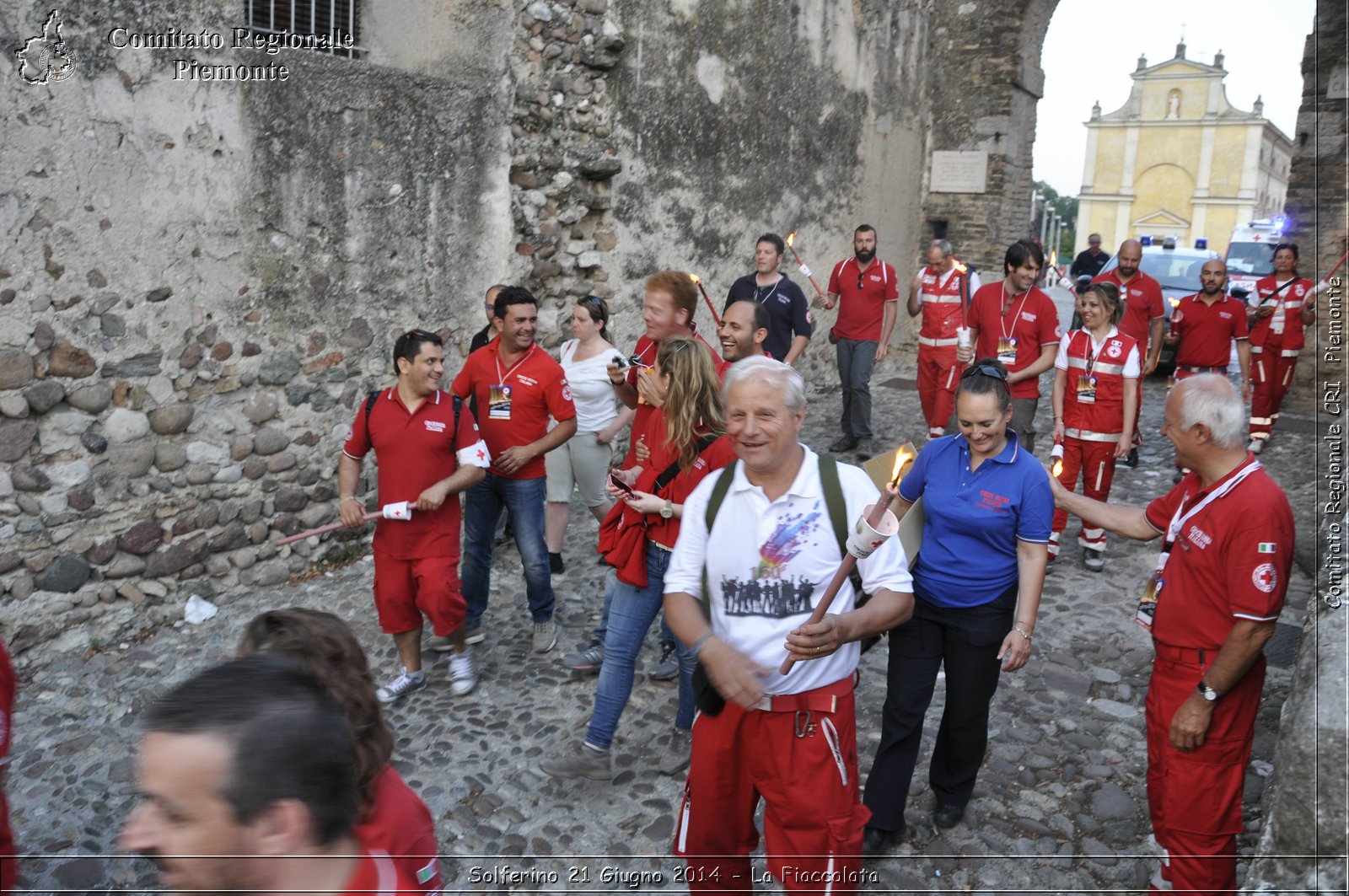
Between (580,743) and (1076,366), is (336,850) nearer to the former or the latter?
(580,743)

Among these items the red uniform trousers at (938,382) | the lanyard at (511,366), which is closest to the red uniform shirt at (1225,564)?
the lanyard at (511,366)

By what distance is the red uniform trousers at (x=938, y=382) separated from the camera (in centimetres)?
826

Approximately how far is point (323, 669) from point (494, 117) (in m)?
5.86

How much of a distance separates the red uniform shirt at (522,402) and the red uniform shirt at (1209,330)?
22.9 ft

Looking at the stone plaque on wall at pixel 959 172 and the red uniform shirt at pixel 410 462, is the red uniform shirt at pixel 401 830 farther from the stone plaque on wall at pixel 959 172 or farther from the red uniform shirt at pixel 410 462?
the stone plaque on wall at pixel 959 172

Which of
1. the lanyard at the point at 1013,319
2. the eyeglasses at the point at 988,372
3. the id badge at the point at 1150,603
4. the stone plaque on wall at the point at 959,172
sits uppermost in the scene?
the stone plaque on wall at the point at 959,172

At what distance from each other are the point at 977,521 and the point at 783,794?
1291 mm

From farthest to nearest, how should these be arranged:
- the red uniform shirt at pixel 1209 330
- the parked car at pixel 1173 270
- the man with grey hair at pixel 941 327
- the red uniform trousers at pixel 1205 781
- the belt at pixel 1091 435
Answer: the parked car at pixel 1173 270 → the red uniform shirt at pixel 1209 330 → the man with grey hair at pixel 941 327 → the belt at pixel 1091 435 → the red uniform trousers at pixel 1205 781

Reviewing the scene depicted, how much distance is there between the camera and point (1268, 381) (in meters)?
9.84

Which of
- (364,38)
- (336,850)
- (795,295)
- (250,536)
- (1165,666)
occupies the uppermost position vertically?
(364,38)

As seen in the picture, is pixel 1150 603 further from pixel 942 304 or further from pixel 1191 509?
pixel 942 304

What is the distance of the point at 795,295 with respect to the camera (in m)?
7.79

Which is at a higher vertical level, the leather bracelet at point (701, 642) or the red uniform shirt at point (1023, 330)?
the red uniform shirt at point (1023, 330)

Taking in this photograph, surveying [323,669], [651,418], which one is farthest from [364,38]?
[323,669]
